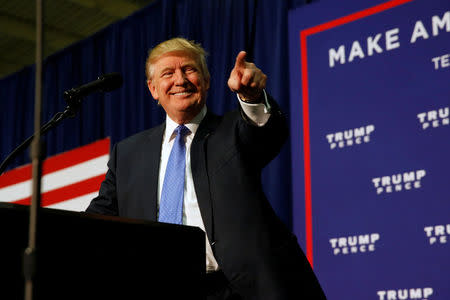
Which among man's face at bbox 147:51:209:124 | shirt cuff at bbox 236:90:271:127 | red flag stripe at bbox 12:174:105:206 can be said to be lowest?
shirt cuff at bbox 236:90:271:127

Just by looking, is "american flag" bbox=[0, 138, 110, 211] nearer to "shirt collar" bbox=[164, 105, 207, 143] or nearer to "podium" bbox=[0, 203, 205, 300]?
"shirt collar" bbox=[164, 105, 207, 143]

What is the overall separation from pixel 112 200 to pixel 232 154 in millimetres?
437

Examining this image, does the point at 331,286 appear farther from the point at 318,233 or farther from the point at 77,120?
the point at 77,120

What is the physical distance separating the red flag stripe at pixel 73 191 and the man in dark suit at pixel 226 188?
8.98ft

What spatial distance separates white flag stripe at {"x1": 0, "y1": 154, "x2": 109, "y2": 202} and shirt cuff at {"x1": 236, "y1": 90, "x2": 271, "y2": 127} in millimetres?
3084

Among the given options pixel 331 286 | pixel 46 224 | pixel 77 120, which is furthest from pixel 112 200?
pixel 77 120

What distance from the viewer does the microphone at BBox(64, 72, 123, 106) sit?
1.91 m

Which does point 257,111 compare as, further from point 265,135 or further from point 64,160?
point 64,160

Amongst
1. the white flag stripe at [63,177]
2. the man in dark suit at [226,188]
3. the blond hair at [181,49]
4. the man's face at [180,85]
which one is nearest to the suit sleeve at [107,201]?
the man in dark suit at [226,188]

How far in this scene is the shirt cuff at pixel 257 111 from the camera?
1.86 metres

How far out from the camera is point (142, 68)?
16.2 ft

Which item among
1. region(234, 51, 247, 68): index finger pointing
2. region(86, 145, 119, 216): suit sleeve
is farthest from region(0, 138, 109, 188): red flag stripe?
region(234, 51, 247, 68): index finger pointing

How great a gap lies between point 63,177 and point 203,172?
347 centimetres

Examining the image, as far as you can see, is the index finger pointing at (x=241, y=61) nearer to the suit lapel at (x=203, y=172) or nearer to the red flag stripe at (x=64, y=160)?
the suit lapel at (x=203, y=172)
